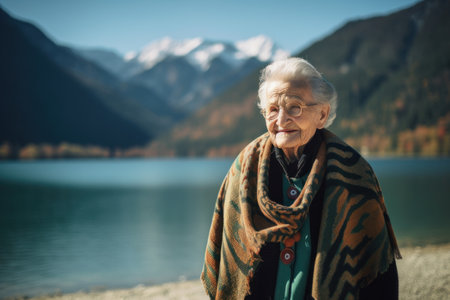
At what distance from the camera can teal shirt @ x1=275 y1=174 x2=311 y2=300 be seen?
204 cm

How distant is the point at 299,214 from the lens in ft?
6.30

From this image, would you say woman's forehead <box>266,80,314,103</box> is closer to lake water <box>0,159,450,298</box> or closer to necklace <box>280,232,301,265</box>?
necklace <box>280,232,301,265</box>

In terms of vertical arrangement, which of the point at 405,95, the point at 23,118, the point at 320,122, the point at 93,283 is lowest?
the point at 93,283

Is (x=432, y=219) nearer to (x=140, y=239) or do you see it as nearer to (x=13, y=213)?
(x=140, y=239)

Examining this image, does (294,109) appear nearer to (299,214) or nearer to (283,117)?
(283,117)

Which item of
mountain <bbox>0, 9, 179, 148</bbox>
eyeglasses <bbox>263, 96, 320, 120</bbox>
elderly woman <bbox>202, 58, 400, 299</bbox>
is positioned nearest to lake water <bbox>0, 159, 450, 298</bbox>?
elderly woman <bbox>202, 58, 400, 299</bbox>

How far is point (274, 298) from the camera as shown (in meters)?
2.13

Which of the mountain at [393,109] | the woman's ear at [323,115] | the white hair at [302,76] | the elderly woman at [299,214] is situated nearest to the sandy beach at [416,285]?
the elderly woman at [299,214]

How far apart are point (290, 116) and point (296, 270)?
817 mm

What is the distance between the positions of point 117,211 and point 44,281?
19253 mm

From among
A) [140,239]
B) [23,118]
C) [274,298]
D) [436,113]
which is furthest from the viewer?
[23,118]

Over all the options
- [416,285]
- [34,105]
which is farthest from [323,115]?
[34,105]

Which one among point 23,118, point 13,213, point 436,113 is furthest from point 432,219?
point 23,118

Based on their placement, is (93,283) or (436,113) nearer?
(93,283)
